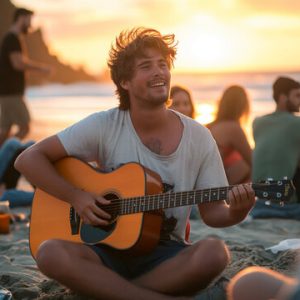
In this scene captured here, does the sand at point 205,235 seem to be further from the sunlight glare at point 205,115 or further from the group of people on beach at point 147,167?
the sunlight glare at point 205,115

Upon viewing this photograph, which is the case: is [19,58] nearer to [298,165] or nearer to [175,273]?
[298,165]

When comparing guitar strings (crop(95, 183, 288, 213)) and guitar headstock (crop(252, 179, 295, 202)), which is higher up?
guitar headstock (crop(252, 179, 295, 202))

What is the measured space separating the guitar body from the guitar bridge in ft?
0.05

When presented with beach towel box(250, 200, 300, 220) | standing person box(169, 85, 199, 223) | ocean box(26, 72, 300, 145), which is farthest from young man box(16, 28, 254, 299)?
ocean box(26, 72, 300, 145)

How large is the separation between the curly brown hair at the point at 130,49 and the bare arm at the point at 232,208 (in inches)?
28.4

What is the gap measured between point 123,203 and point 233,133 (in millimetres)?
3389

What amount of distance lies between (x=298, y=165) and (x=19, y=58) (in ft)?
12.9

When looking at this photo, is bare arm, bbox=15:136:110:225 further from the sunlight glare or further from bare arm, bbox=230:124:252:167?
the sunlight glare

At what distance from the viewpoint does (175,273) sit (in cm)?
347

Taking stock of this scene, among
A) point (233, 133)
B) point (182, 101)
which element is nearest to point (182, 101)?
point (182, 101)

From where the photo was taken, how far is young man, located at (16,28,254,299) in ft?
11.3

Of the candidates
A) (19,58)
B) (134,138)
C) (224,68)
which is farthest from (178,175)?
(224,68)

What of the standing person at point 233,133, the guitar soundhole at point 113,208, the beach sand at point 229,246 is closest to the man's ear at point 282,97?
the standing person at point 233,133

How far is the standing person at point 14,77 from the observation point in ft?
29.7
